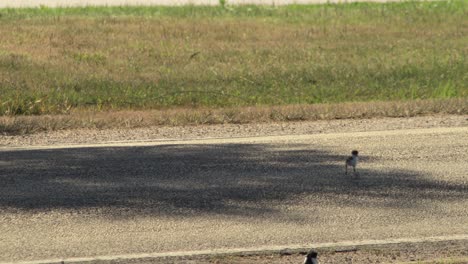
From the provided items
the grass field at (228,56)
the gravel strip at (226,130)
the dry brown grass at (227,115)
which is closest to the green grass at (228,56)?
the grass field at (228,56)

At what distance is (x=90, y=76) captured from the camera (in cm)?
2152

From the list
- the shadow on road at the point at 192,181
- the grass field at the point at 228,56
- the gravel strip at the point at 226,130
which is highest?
the shadow on road at the point at 192,181

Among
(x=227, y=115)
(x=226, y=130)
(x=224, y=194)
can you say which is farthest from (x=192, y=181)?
(x=227, y=115)

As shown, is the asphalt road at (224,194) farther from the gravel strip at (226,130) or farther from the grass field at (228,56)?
the grass field at (228,56)

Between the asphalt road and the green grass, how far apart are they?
15.5 ft

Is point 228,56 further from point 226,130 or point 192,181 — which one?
point 192,181

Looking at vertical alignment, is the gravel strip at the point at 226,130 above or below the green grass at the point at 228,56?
above

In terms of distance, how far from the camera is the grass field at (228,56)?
18.6m

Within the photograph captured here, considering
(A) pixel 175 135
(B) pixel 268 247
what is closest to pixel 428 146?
(A) pixel 175 135

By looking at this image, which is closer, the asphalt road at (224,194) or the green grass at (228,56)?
the asphalt road at (224,194)

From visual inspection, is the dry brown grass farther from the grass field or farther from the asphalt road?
the asphalt road

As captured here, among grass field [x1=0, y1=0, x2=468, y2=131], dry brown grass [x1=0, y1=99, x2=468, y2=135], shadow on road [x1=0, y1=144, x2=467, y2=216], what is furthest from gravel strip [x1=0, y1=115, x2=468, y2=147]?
grass field [x1=0, y1=0, x2=468, y2=131]

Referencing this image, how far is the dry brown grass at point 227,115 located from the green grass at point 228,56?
1321mm

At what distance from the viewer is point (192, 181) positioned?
11.1 m
